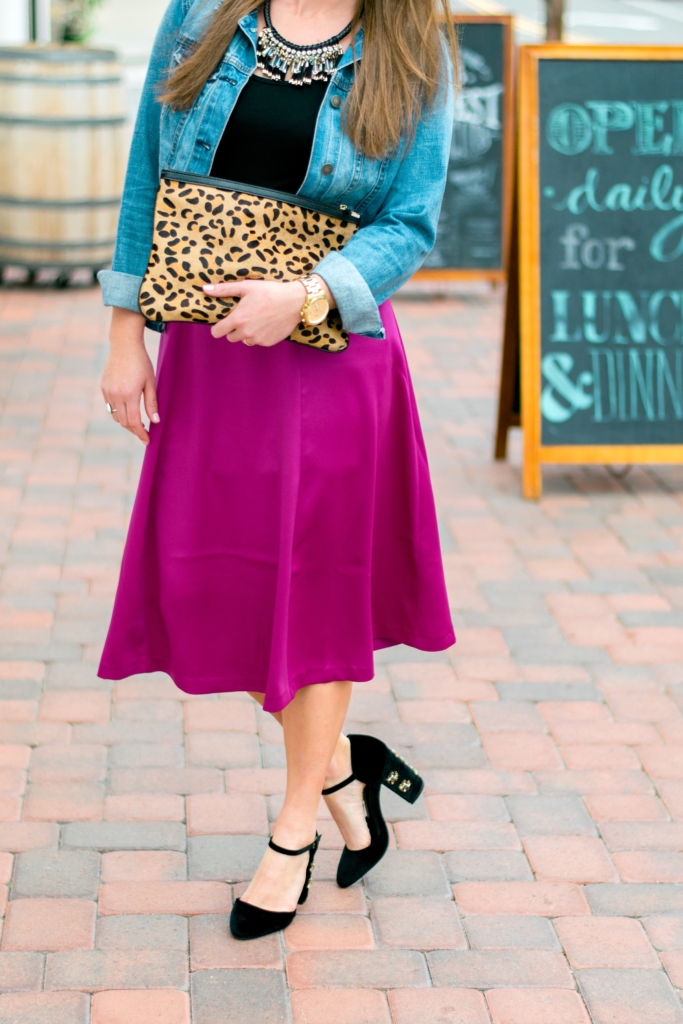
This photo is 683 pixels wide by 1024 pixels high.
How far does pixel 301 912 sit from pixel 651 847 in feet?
2.45

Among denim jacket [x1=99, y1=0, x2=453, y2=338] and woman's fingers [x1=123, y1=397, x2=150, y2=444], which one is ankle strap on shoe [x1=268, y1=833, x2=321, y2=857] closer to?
woman's fingers [x1=123, y1=397, x2=150, y2=444]

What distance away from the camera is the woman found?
2031 mm

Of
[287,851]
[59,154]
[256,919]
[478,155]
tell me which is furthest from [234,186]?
[59,154]

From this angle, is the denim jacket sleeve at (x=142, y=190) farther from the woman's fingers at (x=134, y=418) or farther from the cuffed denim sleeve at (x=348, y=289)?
the cuffed denim sleeve at (x=348, y=289)

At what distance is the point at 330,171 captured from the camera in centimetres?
202

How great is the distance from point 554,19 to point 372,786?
5737mm

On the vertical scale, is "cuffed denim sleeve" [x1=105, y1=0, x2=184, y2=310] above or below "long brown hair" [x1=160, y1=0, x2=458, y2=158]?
below

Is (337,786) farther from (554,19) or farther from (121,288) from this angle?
(554,19)

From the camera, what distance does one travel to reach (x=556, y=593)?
12.7 ft

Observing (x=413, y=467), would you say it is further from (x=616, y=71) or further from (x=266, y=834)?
(x=616, y=71)

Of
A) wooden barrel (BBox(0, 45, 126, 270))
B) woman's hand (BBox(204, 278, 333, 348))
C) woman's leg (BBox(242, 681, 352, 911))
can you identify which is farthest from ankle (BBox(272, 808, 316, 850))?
wooden barrel (BBox(0, 45, 126, 270))

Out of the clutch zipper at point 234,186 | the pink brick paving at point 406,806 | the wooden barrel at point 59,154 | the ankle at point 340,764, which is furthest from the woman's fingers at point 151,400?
the wooden barrel at point 59,154

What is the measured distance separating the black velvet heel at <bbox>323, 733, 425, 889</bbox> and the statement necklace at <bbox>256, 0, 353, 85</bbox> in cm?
119

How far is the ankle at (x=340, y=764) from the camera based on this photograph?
2.45 metres
